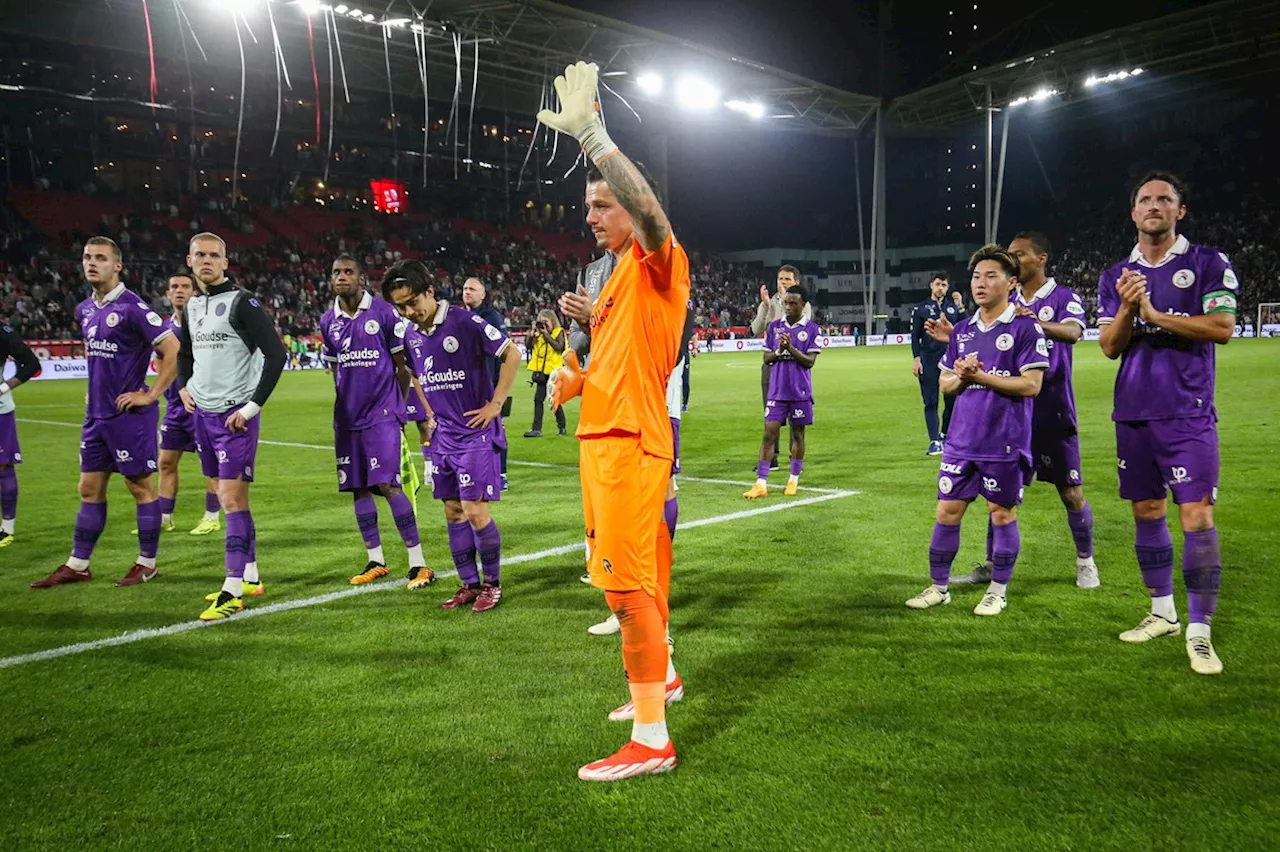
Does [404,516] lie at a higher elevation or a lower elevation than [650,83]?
lower

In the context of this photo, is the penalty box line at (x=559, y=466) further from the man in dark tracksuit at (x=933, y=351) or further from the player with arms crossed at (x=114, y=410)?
the player with arms crossed at (x=114, y=410)

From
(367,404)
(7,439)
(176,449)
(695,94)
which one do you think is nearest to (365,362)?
(367,404)

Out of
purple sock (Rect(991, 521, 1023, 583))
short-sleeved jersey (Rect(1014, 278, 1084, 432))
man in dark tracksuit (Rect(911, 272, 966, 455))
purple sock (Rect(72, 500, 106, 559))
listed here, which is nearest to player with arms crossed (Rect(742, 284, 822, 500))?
man in dark tracksuit (Rect(911, 272, 966, 455))

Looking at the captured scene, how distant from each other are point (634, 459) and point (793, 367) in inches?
251

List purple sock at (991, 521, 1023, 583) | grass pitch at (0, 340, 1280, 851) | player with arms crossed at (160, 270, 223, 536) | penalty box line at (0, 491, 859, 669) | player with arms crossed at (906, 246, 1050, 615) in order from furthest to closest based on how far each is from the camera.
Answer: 1. player with arms crossed at (160, 270, 223, 536)
2. purple sock at (991, 521, 1023, 583)
3. player with arms crossed at (906, 246, 1050, 615)
4. penalty box line at (0, 491, 859, 669)
5. grass pitch at (0, 340, 1280, 851)

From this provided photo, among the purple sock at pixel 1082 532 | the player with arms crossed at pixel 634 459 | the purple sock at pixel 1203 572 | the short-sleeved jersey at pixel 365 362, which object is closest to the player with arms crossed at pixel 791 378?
the purple sock at pixel 1082 532

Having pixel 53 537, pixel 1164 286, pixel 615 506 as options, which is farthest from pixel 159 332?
pixel 1164 286

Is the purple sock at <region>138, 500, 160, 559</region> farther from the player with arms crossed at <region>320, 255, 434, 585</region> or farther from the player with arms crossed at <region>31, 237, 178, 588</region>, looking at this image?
the player with arms crossed at <region>320, 255, 434, 585</region>

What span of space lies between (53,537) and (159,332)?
279cm

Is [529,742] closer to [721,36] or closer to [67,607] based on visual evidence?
[67,607]

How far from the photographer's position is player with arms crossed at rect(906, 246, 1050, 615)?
5078 millimetres

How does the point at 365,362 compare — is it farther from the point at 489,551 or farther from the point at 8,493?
the point at 8,493

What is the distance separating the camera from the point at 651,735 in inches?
131

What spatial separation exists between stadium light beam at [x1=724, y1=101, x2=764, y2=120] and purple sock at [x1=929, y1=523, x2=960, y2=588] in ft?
127
